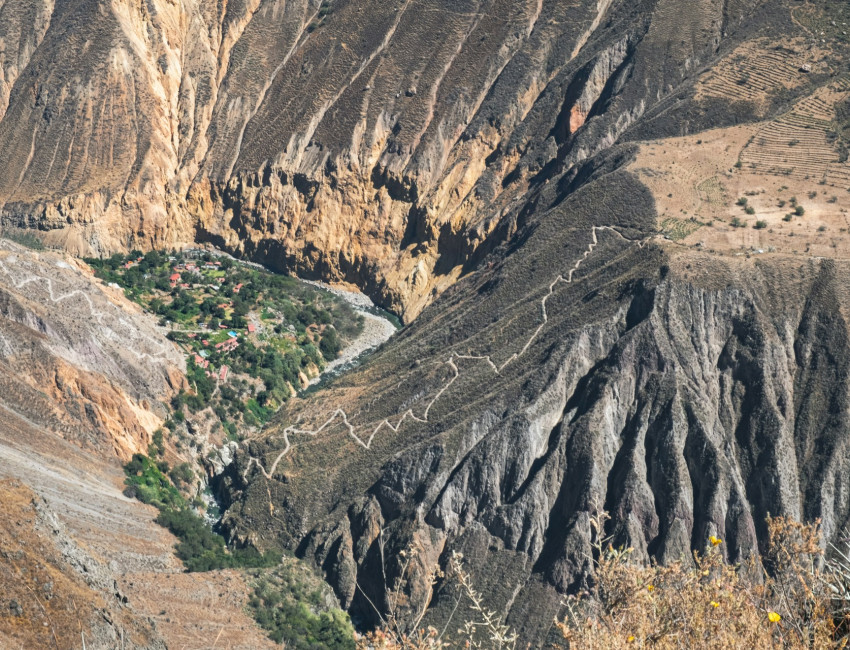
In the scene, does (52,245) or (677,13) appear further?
(52,245)

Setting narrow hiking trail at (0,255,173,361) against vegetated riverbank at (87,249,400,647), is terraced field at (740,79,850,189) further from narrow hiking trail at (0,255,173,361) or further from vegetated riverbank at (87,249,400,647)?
narrow hiking trail at (0,255,173,361)

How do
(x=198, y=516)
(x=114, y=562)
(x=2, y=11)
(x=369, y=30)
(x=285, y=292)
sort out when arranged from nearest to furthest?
(x=114, y=562), (x=198, y=516), (x=285, y=292), (x=369, y=30), (x=2, y=11)

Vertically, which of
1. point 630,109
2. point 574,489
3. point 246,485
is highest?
point 630,109

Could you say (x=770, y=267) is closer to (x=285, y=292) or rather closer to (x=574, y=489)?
(x=574, y=489)

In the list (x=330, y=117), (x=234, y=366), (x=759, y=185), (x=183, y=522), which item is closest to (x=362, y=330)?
(x=234, y=366)

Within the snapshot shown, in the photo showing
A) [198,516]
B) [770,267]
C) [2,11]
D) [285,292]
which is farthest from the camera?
[2,11]

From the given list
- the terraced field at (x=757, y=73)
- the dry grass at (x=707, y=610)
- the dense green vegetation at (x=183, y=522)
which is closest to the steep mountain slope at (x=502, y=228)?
the terraced field at (x=757, y=73)

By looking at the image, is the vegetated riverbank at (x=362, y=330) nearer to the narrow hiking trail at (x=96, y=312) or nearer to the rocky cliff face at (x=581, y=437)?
the narrow hiking trail at (x=96, y=312)

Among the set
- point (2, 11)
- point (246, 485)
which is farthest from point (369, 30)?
point (246, 485)
